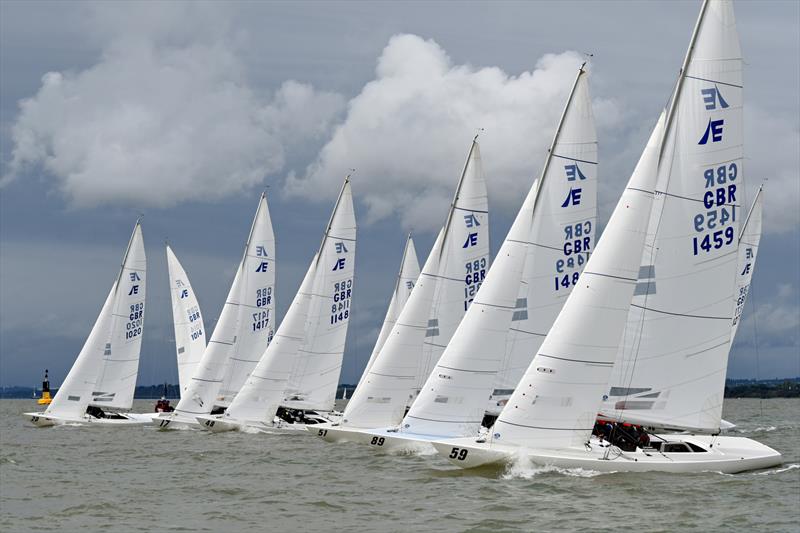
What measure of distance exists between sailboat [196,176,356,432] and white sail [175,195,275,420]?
176 centimetres

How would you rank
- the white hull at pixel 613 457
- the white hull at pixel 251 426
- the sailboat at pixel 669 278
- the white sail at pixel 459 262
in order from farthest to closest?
the white hull at pixel 251 426 → the white sail at pixel 459 262 → the sailboat at pixel 669 278 → the white hull at pixel 613 457

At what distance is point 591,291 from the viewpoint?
899 inches

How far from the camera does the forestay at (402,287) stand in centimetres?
4483

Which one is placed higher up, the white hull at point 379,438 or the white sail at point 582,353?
the white sail at point 582,353

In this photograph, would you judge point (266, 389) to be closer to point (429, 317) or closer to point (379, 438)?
point (429, 317)

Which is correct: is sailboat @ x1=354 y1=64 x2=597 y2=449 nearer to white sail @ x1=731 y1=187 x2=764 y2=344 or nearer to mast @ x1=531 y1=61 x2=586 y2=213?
mast @ x1=531 y1=61 x2=586 y2=213

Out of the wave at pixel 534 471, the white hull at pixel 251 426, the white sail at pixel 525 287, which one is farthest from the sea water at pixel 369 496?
the white hull at pixel 251 426

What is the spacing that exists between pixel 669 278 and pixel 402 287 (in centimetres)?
2506

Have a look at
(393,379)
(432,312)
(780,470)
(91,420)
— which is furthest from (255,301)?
(780,470)

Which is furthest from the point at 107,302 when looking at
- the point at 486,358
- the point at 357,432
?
the point at 486,358

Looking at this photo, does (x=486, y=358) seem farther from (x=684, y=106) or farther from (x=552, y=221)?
(x=684, y=106)

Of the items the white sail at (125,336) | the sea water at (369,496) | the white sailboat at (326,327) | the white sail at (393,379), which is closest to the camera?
the sea water at (369,496)

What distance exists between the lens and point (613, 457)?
22.6 meters

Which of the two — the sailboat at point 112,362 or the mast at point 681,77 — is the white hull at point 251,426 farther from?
the mast at point 681,77
